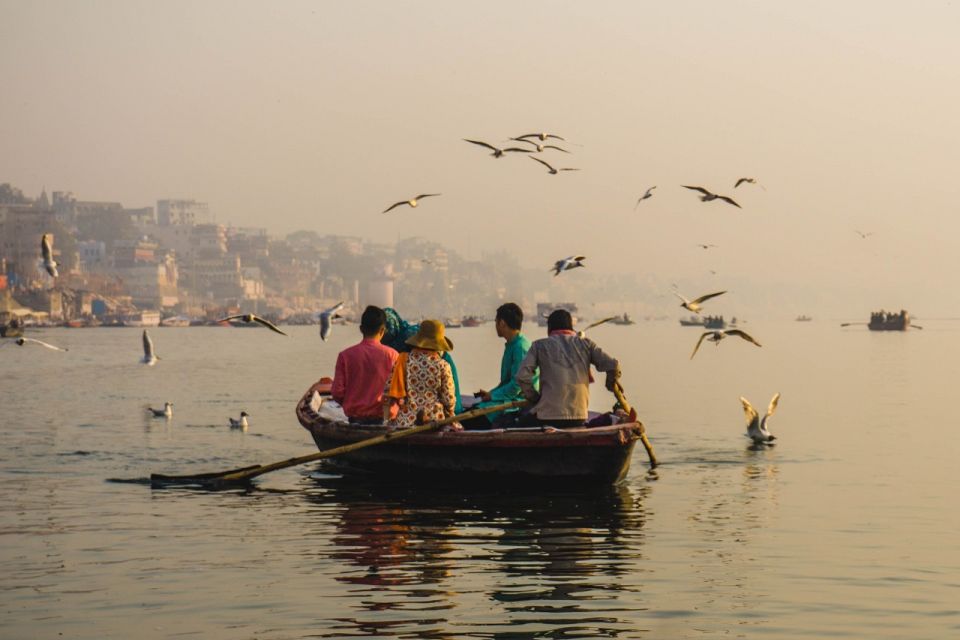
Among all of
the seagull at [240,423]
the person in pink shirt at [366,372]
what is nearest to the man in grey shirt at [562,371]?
the person in pink shirt at [366,372]

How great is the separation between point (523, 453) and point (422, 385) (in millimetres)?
1410

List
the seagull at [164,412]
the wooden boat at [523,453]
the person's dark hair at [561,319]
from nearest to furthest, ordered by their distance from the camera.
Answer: the person's dark hair at [561,319]
the wooden boat at [523,453]
the seagull at [164,412]

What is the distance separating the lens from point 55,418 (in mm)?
34375

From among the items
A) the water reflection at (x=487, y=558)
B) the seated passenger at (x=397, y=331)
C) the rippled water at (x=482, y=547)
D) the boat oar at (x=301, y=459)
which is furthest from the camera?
the seated passenger at (x=397, y=331)

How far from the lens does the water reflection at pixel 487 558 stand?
1032 cm

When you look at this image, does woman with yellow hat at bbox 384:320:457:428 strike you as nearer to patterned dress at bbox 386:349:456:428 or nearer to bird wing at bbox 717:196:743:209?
patterned dress at bbox 386:349:456:428

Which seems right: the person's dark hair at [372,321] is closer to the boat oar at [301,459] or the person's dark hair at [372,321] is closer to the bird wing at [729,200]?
the boat oar at [301,459]

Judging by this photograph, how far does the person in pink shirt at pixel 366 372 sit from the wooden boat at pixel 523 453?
1.56 feet

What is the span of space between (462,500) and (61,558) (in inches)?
208

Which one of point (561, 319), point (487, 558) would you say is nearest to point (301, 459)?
point (561, 319)

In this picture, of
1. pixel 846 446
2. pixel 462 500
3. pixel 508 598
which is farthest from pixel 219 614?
pixel 846 446

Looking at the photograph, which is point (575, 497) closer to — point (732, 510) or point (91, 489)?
point (732, 510)

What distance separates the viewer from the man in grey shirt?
15578 mm

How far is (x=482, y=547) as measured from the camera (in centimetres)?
1354
